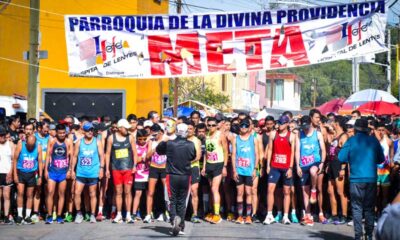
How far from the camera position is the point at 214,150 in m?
15.0

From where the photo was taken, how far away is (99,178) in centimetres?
1502

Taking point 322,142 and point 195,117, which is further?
point 195,117

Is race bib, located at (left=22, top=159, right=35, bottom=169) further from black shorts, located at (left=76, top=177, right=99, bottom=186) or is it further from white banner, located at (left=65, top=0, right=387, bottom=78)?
white banner, located at (left=65, top=0, right=387, bottom=78)

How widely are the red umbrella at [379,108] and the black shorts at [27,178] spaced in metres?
18.2

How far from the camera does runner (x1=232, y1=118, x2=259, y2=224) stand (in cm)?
1504

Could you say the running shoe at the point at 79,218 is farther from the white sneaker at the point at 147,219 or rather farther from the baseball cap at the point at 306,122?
the baseball cap at the point at 306,122

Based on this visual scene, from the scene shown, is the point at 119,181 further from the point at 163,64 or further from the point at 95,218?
the point at 163,64

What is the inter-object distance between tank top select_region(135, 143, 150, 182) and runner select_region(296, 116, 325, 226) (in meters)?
2.88

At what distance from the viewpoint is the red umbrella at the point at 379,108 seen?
30469 mm

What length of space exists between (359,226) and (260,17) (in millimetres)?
5587

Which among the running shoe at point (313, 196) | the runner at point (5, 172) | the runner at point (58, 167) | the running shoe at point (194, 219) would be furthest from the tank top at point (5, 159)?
the running shoe at point (313, 196)

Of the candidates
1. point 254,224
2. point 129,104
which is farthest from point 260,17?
point 129,104

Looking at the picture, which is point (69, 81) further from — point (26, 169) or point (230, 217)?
point (230, 217)

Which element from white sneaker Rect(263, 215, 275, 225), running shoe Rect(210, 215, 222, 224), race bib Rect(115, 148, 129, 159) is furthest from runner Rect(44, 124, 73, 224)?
white sneaker Rect(263, 215, 275, 225)
